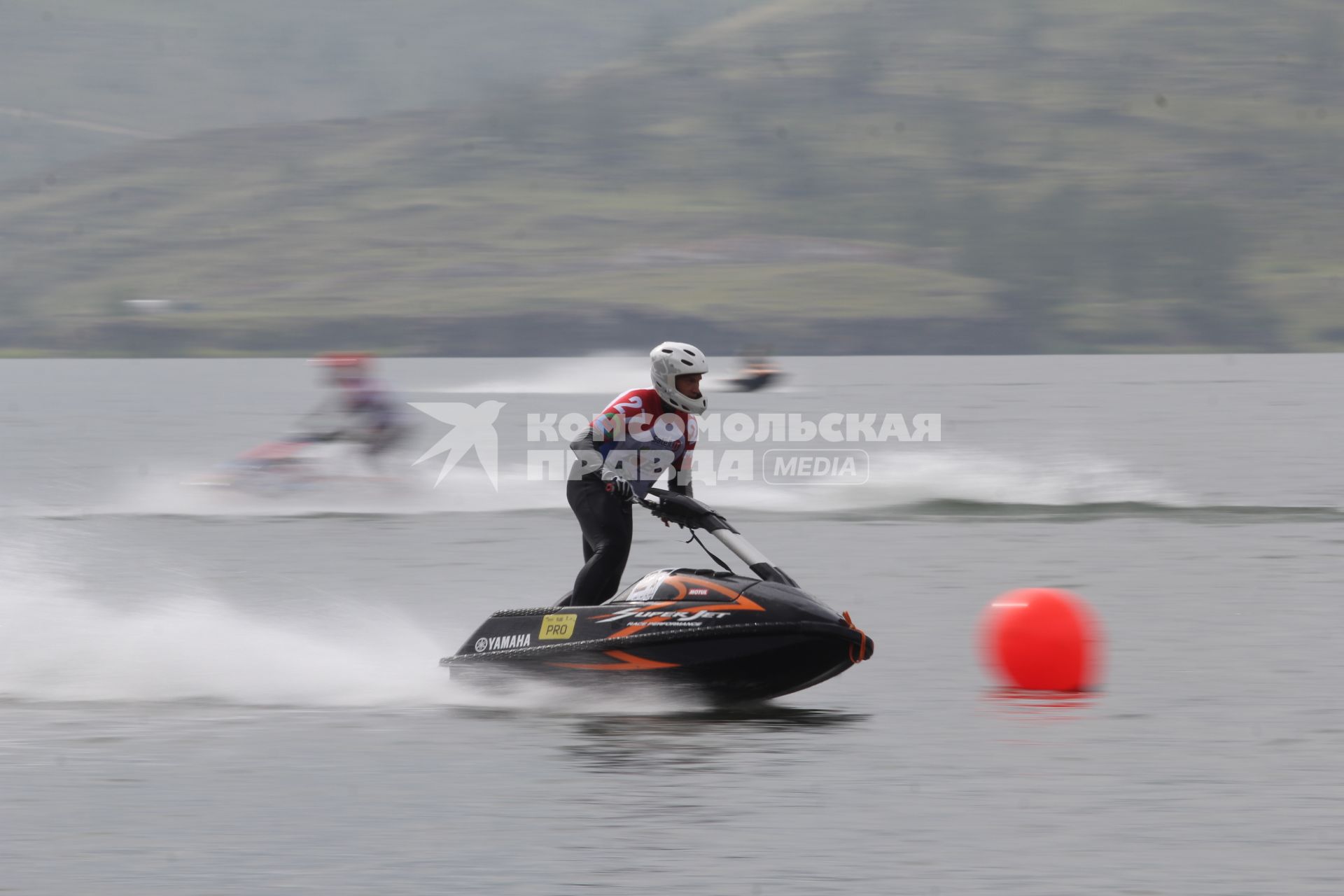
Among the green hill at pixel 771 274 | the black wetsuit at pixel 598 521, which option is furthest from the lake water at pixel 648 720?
the green hill at pixel 771 274

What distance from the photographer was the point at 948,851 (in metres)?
8.76

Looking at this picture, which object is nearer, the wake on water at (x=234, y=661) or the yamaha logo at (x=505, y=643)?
the yamaha logo at (x=505, y=643)

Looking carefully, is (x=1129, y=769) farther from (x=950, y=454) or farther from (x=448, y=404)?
(x=448, y=404)

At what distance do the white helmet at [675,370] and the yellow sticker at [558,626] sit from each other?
1532 millimetres

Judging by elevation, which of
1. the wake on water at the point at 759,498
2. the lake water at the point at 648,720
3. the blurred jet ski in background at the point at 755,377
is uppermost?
the blurred jet ski in background at the point at 755,377

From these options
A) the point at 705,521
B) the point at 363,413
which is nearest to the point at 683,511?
the point at 705,521

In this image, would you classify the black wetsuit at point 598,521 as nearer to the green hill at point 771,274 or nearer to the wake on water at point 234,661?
the wake on water at point 234,661

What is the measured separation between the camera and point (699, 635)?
38.1 ft

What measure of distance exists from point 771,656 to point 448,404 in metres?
64.2

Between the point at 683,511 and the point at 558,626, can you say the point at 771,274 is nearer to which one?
the point at 558,626

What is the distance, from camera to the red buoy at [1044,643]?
12906 mm

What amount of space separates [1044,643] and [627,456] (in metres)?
3.31

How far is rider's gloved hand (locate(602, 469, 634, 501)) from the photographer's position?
11.9 metres

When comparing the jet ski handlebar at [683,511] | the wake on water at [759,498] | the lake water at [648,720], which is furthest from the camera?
the wake on water at [759,498]
